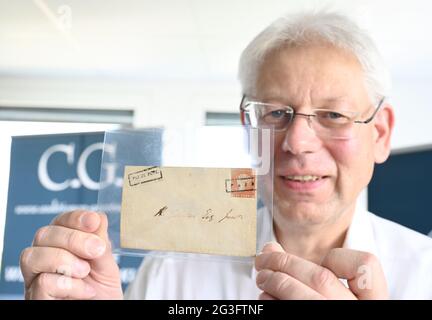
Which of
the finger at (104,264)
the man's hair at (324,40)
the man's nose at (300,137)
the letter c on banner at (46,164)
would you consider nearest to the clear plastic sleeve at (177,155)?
the finger at (104,264)

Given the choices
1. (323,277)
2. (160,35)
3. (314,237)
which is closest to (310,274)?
(323,277)

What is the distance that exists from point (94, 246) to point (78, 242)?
0.02m

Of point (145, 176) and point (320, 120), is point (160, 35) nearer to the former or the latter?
point (320, 120)

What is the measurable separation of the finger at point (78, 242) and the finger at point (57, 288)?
1.4 inches

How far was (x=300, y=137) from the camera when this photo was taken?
1.98ft

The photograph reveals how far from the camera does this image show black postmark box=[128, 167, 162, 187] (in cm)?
46

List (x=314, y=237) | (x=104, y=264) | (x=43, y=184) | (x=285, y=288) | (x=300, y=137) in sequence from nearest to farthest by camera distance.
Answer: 1. (x=285, y=288)
2. (x=104, y=264)
3. (x=300, y=137)
4. (x=314, y=237)
5. (x=43, y=184)

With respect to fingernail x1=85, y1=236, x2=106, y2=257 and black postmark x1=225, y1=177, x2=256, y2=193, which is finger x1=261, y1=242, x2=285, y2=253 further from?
fingernail x1=85, y1=236, x2=106, y2=257

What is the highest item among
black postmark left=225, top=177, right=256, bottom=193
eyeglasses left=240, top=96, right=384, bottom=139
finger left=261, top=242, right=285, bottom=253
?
eyeglasses left=240, top=96, right=384, bottom=139

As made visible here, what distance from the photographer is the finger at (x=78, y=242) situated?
0.45 metres

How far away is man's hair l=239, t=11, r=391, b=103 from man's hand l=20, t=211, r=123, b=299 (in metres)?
0.38

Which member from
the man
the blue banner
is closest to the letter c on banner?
the blue banner

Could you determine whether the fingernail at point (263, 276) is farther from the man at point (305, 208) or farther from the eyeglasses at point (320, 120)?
the eyeglasses at point (320, 120)
